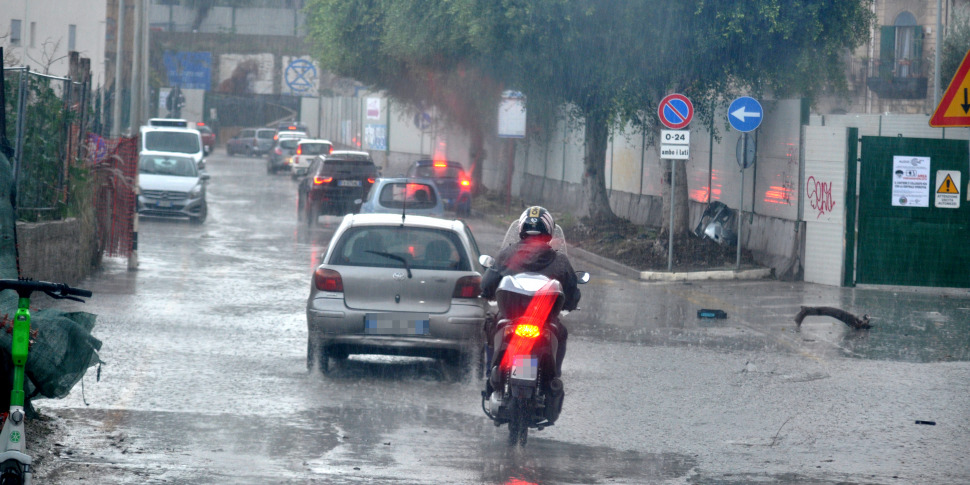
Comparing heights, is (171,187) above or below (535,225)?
below

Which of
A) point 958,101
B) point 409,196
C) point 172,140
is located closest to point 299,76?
point 172,140

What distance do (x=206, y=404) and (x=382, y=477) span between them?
247 centimetres

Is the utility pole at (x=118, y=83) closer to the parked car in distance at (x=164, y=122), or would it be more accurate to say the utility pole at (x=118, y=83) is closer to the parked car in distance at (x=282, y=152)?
Answer: the parked car in distance at (x=164, y=122)

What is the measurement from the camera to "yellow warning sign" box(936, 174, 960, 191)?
16709 mm

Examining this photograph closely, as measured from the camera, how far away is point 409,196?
21.0 metres

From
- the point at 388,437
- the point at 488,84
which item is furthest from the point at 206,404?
the point at 488,84

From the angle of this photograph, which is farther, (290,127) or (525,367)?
(290,127)

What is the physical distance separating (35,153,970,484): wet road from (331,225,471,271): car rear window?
1.01 metres

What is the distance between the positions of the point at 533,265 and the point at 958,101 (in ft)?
10.8

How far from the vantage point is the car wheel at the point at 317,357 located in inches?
384

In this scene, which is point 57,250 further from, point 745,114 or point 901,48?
point 901,48

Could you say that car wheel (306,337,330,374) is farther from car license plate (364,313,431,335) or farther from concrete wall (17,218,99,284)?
concrete wall (17,218,99,284)

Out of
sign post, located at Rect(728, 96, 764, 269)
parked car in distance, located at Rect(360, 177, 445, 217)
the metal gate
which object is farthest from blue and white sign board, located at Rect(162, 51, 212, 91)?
the metal gate

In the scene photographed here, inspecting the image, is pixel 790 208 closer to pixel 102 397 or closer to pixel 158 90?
pixel 102 397
